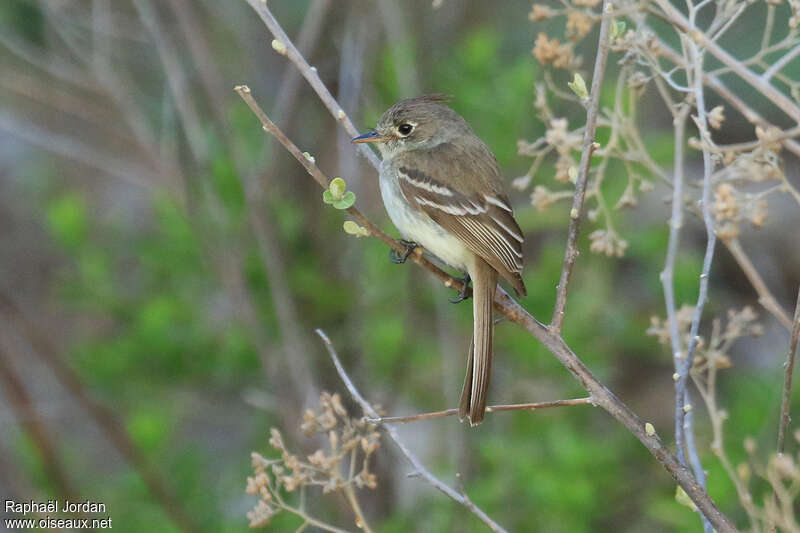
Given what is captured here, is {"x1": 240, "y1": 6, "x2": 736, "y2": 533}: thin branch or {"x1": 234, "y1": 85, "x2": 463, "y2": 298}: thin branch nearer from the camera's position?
{"x1": 240, "y1": 6, "x2": 736, "y2": 533}: thin branch

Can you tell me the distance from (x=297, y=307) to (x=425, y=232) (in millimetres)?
1783

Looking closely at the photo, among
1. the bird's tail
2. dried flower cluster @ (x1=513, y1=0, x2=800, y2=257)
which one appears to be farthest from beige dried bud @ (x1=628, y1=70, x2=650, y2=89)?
the bird's tail

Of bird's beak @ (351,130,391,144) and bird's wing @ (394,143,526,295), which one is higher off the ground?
bird's beak @ (351,130,391,144)

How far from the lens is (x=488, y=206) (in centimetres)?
353

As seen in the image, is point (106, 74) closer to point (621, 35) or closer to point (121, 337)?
point (121, 337)

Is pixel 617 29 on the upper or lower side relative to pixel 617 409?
upper

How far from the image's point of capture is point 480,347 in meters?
3.05

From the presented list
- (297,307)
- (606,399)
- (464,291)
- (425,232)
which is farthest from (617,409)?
(297,307)

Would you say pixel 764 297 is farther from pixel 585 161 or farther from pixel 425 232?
pixel 425 232

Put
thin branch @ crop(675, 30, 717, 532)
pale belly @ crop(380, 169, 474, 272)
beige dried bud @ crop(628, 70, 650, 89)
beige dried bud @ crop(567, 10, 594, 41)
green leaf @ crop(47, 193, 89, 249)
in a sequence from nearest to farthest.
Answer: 1. thin branch @ crop(675, 30, 717, 532)
2. beige dried bud @ crop(628, 70, 650, 89)
3. beige dried bud @ crop(567, 10, 594, 41)
4. pale belly @ crop(380, 169, 474, 272)
5. green leaf @ crop(47, 193, 89, 249)

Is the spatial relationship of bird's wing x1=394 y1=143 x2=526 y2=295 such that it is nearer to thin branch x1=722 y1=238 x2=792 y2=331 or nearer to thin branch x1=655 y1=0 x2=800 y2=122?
thin branch x1=722 y1=238 x2=792 y2=331

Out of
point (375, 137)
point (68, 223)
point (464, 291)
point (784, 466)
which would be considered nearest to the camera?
point (784, 466)

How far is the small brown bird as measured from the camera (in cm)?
320

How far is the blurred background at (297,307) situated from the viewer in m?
4.54
